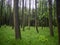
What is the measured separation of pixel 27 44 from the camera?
28.9 feet

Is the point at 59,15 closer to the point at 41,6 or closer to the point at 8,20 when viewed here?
the point at 41,6

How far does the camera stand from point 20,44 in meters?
8.71

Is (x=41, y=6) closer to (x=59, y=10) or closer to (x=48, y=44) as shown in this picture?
(x=48, y=44)

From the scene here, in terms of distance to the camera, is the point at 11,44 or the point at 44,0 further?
the point at 44,0

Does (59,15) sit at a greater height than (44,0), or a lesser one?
lesser

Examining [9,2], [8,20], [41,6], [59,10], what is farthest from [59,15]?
[8,20]

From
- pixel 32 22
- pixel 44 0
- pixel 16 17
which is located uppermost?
pixel 44 0

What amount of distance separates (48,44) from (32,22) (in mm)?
42277

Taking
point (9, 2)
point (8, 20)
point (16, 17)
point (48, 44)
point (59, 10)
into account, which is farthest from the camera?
point (8, 20)

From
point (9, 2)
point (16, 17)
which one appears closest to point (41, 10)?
point (9, 2)

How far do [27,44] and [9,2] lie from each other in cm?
3668

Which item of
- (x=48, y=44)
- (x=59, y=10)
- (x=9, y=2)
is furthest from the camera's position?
(x=9, y=2)

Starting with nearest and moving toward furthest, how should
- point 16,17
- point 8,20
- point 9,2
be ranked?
point 16,17, point 9,2, point 8,20

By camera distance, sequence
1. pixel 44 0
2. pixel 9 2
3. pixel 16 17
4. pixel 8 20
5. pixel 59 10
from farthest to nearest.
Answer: pixel 8 20 → pixel 9 2 → pixel 44 0 → pixel 16 17 → pixel 59 10
